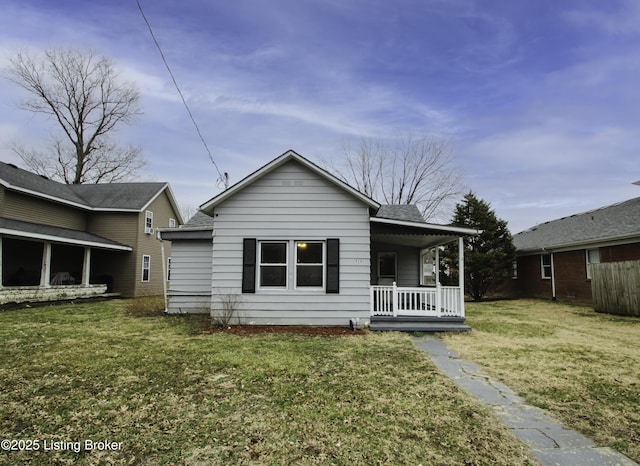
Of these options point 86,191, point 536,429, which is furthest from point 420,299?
point 86,191

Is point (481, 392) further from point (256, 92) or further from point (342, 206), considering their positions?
point (256, 92)

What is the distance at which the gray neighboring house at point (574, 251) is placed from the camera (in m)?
14.4

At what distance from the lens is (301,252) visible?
9.46 metres

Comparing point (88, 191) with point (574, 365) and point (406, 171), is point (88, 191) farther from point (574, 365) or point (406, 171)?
point (574, 365)

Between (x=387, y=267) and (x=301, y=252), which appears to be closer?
(x=301, y=252)

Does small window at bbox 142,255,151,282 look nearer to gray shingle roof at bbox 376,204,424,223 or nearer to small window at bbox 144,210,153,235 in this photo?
small window at bbox 144,210,153,235

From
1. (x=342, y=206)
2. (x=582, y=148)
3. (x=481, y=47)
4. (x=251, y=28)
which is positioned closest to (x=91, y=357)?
(x=342, y=206)

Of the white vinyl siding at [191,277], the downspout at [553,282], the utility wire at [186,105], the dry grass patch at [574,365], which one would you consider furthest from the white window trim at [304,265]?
the downspout at [553,282]

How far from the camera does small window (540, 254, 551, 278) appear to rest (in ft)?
60.5

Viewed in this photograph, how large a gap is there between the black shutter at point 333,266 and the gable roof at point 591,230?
1199 centimetres

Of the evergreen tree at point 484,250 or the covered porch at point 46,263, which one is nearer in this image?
the covered porch at point 46,263

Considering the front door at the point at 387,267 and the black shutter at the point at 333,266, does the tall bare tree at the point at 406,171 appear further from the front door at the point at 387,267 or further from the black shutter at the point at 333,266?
the black shutter at the point at 333,266

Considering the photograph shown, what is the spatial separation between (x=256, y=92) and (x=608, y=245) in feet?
51.8

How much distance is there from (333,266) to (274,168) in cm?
302
